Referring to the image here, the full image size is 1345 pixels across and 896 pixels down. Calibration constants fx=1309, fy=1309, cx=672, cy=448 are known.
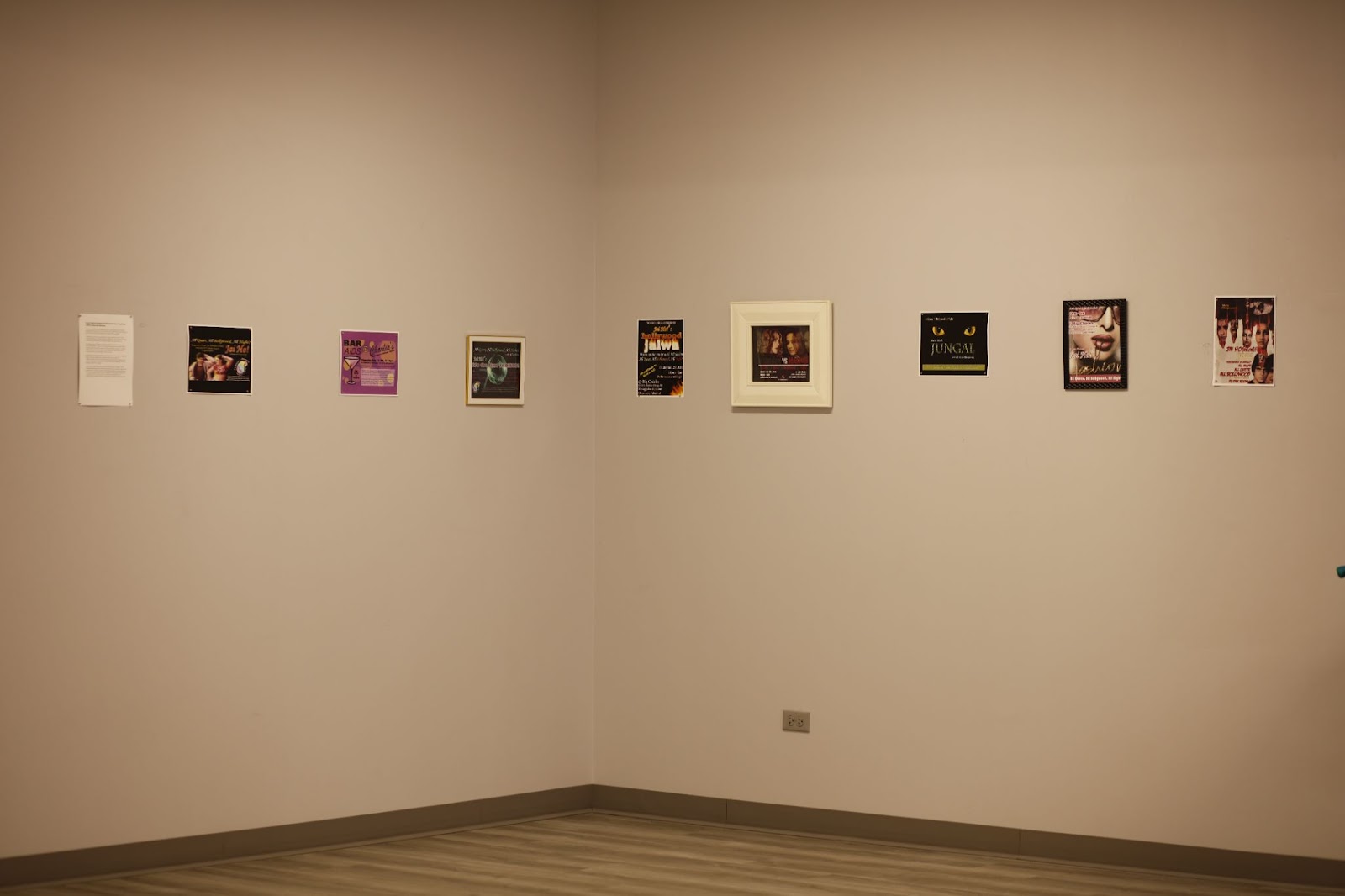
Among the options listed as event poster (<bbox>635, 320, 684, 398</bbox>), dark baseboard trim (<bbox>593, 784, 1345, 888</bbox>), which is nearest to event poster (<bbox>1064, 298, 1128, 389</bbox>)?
event poster (<bbox>635, 320, 684, 398</bbox>)

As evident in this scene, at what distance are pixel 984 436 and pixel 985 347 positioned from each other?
1.00ft

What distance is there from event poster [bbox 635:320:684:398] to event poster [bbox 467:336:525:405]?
0.45 metres

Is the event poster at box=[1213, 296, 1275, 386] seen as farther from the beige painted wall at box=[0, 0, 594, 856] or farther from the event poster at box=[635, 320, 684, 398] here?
the beige painted wall at box=[0, 0, 594, 856]

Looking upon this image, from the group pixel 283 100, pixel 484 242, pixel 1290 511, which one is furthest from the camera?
pixel 484 242

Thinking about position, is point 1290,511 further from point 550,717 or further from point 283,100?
point 283,100

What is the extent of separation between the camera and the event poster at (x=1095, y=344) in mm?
4324

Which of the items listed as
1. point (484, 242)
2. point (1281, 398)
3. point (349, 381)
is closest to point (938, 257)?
point (1281, 398)

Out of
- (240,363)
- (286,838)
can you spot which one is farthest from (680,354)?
(286,838)

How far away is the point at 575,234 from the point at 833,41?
118 centimetres

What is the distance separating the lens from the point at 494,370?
4.82 m

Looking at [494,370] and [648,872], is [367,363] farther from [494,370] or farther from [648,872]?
[648,872]

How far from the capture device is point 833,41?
468cm

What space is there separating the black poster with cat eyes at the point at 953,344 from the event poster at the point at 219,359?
90.9 inches

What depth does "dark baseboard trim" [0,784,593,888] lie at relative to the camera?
4109mm
